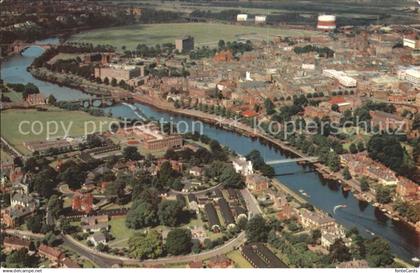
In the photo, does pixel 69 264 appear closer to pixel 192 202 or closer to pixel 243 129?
pixel 192 202

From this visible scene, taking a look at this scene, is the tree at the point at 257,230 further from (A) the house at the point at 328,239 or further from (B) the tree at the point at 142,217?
(B) the tree at the point at 142,217

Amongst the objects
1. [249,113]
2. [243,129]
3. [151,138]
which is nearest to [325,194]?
[151,138]

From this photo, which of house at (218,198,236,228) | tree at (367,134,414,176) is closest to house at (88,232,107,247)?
house at (218,198,236,228)

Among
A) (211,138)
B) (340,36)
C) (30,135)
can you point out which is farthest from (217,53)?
(30,135)

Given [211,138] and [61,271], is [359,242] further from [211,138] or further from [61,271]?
[211,138]

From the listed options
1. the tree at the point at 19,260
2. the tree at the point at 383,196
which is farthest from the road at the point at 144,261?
the tree at the point at 383,196

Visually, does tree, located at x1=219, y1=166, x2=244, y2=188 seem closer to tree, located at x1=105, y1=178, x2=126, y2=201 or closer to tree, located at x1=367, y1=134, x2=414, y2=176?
tree, located at x1=105, y1=178, x2=126, y2=201
